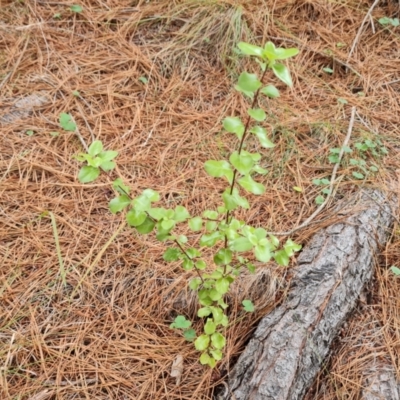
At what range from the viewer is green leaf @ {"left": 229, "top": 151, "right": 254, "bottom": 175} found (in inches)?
46.6

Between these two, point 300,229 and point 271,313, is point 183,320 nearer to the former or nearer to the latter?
point 271,313

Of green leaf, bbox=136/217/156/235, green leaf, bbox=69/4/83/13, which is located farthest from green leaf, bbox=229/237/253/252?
green leaf, bbox=69/4/83/13

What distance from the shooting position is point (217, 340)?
1438 millimetres

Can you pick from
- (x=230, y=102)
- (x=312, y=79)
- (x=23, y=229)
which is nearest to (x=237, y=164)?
(x=23, y=229)

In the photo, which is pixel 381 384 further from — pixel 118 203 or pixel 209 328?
pixel 118 203

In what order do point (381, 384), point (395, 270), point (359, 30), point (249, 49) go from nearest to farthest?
point (249, 49) → point (381, 384) → point (395, 270) → point (359, 30)

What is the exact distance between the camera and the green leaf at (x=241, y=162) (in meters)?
1.18

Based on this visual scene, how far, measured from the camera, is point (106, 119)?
2287 mm

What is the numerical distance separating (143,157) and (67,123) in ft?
1.34

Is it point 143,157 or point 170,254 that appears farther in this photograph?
point 143,157

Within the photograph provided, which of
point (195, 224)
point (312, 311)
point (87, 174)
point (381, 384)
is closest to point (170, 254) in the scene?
point (195, 224)

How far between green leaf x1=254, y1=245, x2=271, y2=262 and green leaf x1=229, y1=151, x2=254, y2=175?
217mm

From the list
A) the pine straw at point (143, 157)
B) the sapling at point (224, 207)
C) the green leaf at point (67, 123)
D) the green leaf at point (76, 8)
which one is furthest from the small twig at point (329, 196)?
the green leaf at point (76, 8)

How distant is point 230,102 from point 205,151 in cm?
36
